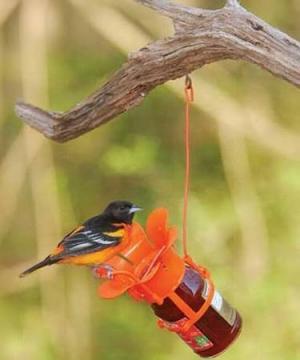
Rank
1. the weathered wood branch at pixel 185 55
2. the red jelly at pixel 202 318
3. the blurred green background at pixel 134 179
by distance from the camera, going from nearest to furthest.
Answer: the weathered wood branch at pixel 185 55, the red jelly at pixel 202 318, the blurred green background at pixel 134 179

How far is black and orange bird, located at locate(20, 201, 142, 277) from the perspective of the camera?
121 cm

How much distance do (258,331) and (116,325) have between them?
340 mm

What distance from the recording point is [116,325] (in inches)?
96.0

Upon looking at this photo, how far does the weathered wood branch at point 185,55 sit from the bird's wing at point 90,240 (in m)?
0.16

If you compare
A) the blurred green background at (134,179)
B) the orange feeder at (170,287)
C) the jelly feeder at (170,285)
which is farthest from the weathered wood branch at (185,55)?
the blurred green background at (134,179)

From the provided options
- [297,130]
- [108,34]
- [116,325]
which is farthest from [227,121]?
[116,325]

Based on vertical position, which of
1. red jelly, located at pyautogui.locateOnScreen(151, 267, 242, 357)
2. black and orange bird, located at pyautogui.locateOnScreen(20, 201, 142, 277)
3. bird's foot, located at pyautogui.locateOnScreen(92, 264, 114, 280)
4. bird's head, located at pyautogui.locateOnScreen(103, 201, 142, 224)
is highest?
bird's head, located at pyautogui.locateOnScreen(103, 201, 142, 224)

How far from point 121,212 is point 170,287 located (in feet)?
0.35

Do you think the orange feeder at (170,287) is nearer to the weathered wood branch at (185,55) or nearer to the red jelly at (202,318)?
the red jelly at (202,318)

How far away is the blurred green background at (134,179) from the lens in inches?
91.7

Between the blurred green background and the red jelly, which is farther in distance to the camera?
the blurred green background

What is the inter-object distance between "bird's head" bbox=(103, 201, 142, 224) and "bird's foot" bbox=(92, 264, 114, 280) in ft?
0.18

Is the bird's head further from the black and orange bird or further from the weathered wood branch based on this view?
the weathered wood branch

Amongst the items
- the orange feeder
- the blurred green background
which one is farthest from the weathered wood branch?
the blurred green background
